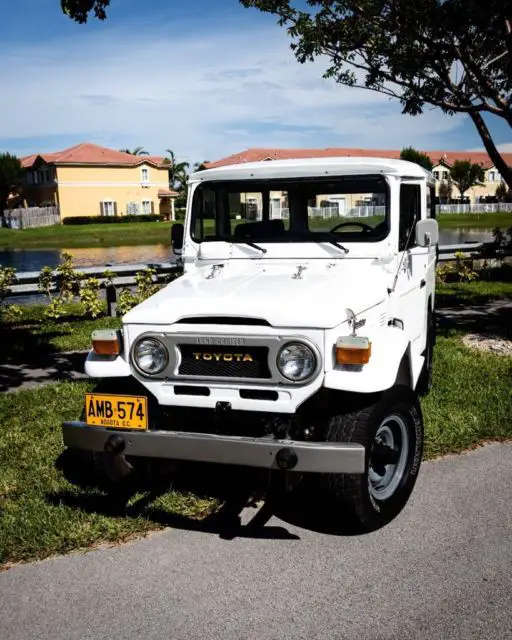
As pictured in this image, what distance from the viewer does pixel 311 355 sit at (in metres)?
3.79

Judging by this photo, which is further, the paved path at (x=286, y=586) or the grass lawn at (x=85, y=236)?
the grass lawn at (x=85, y=236)

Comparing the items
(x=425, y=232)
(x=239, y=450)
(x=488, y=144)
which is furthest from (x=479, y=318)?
(x=239, y=450)

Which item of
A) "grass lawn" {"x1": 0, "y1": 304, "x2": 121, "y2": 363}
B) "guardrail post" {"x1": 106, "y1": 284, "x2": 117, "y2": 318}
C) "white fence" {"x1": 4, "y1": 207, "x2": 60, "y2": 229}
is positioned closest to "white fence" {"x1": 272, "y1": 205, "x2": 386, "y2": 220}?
"grass lawn" {"x1": 0, "y1": 304, "x2": 121, "y2": 363}

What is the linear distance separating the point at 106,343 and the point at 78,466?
139cm

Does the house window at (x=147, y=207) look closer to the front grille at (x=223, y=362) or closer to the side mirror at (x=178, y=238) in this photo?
the side mirror at (x=178, y=238)

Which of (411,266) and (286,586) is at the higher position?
(411,266)

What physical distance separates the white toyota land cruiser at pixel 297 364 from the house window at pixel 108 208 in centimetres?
5743

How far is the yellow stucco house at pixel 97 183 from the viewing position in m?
58.6

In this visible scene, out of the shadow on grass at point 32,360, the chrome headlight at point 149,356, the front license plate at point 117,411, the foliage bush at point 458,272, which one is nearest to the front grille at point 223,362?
the chrome headlight at point 149,356

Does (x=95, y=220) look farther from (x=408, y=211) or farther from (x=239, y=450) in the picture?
(x=239, y=450)

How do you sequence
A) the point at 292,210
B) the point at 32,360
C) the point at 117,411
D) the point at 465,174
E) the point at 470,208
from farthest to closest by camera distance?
the point at 465,174 < the point at 470,208 < the point at 32,360 < the point at 292,210 < the point at 117,411

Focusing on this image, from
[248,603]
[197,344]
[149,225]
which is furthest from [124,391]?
[149,225]

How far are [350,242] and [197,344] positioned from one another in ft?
5.48

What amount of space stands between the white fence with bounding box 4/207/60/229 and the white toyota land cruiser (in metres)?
52.1
